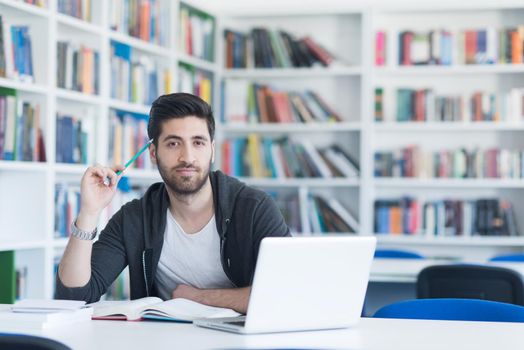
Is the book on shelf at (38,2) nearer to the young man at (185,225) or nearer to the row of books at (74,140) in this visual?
the row of books at (74,140)

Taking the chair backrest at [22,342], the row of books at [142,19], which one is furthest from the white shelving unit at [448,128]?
the chair backrest at [22,342]

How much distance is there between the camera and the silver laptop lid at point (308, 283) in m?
1.86

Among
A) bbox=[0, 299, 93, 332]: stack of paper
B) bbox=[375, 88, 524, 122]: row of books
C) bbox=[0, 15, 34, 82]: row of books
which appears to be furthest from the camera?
bbox=[375, 88, 524, 122]: row of books

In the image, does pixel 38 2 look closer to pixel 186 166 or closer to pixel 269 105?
pixel 186 166

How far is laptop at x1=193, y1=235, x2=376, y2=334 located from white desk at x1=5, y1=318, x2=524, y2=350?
0.03 m

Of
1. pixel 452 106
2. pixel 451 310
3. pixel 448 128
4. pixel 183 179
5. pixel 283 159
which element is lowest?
pixel 451 310

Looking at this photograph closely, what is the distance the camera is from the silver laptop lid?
6.11 ft

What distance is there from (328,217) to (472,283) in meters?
2.73

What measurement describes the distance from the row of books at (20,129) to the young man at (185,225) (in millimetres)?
1490

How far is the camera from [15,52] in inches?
160

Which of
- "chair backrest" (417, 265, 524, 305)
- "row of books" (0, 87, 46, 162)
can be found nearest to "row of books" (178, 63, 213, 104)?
"row of books" (0, 87, 46, 162)

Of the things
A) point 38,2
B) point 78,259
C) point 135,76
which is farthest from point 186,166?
point 135,76

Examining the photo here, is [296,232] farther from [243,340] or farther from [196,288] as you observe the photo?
[243,340]

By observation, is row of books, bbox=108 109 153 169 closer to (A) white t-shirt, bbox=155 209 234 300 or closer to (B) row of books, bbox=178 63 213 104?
(B) row of books, bbox=178 63 213 104
